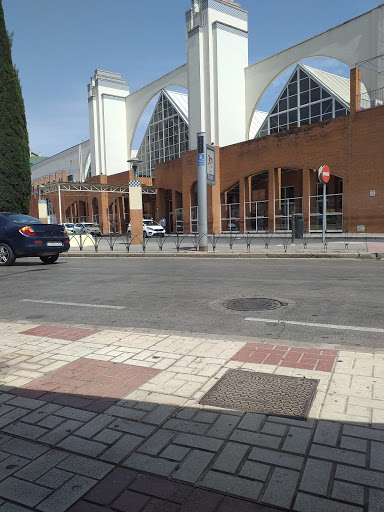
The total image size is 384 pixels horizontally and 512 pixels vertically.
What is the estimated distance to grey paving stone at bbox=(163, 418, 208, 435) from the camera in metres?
2.60

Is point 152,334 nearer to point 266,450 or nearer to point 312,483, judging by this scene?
point 266,450

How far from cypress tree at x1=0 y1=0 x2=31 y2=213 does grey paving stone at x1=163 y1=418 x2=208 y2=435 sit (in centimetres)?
2168

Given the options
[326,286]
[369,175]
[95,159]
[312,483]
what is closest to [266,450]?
[312,483]

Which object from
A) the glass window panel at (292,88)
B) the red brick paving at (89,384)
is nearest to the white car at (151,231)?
the glass window panel at (292,88)

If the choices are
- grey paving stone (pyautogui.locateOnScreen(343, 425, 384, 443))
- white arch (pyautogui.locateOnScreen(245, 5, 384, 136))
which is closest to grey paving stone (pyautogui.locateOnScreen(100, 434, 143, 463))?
grey paving stone (pyautogui.locateOnScreen(343, 425, 384, 443))

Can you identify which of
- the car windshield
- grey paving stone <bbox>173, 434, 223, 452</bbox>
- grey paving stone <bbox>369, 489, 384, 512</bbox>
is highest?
the car windshield

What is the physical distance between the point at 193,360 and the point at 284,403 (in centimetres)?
109

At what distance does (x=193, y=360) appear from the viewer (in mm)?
3799

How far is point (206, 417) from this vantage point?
2.76m

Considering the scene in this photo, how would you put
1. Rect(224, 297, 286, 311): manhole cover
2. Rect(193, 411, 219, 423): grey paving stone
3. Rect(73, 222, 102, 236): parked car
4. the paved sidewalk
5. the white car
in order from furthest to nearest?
Rect(73, 222, 102, 236): parked car
the white car
Rect(224, 297, 286, 311): manhole cover
Rect(193, 411, 219, 423): grey paving stone
the paved sidewalk

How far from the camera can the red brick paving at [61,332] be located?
4727 millimetres

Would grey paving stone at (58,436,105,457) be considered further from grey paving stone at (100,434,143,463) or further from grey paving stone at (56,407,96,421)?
grey paving stone at (56,407,96,421)

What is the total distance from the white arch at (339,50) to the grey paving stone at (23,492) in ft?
103

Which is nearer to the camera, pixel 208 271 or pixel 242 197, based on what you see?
pixel 208 271
